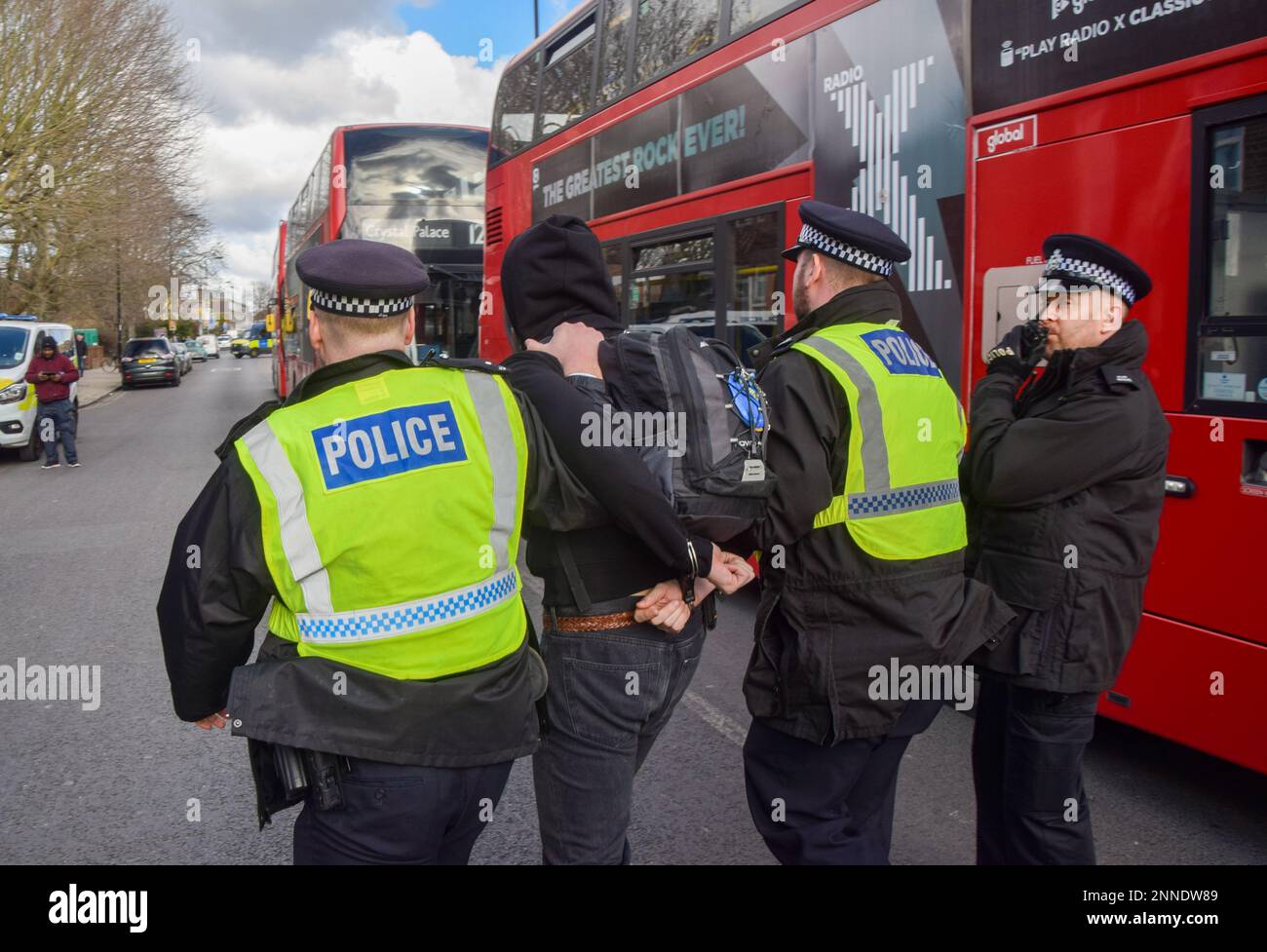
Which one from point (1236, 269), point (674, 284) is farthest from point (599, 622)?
point (674, 284)

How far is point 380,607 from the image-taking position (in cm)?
195

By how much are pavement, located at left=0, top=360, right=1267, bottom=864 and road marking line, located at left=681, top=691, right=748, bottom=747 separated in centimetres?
1

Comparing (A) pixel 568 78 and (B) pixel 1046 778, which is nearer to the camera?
(B) pixel 1046 778

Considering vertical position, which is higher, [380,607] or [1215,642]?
[380,607]

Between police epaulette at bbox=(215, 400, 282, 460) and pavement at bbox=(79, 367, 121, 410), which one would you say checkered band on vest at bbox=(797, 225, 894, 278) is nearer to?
police epaulette at bbox=(215, 400, 282, 460)

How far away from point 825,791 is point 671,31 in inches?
239

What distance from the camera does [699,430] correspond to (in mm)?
2217

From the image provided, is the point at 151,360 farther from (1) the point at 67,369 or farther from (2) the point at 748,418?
(2) the point at 748,418

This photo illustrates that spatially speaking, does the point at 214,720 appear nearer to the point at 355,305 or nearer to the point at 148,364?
the point at 355,305

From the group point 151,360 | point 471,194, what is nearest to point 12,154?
point 151,360

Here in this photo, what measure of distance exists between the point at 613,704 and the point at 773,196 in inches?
171

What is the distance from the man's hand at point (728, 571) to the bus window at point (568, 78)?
689 cm

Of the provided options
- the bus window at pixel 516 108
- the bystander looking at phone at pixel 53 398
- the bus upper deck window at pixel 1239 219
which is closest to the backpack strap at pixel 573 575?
the bus upper deck window at pixel 1239 219

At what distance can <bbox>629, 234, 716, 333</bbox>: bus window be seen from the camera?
6.77 meters
